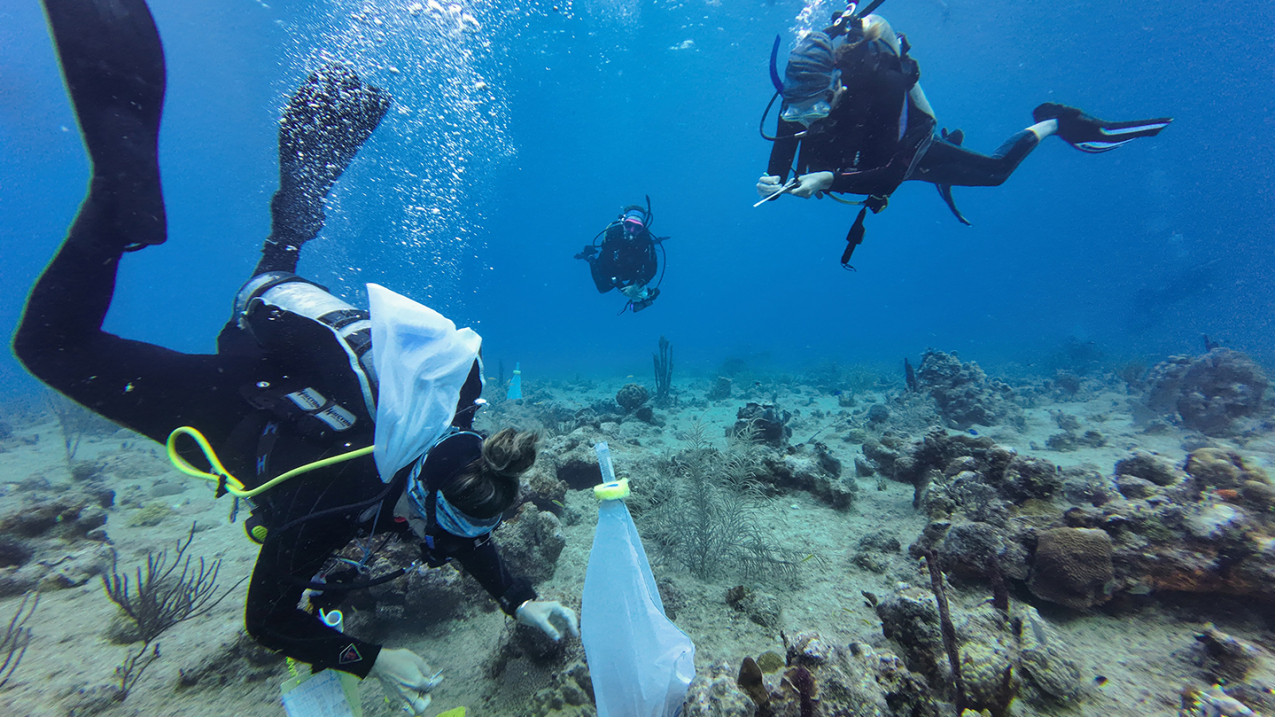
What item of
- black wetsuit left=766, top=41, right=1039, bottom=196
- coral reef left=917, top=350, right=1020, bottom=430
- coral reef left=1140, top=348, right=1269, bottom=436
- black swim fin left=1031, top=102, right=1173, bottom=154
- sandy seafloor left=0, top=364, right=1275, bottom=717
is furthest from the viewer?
coral reef left=917, top=350, right=1020, bottom=430

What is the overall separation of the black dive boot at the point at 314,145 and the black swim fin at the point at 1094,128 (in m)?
9.45

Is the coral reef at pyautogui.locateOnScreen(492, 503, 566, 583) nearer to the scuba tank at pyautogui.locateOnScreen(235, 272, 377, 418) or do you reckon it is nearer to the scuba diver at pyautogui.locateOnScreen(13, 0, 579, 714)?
the scuba diver at pyautogui.locateOnScreen(13, 0, 579, 714)

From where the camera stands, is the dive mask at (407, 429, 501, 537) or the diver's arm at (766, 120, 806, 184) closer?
the dive mask at (407, 429, 501, 537)

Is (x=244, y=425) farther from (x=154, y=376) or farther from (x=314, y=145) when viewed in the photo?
(x=314, y=145)

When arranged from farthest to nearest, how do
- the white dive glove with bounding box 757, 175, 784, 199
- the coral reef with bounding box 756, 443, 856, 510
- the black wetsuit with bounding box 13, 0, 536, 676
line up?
the coral reef with bounding box 756, 443, 856, 510
the white dive glove with bounding box 757, 175, 784, 199
the black wetsuit with bounding box 13, 0, 536, 676

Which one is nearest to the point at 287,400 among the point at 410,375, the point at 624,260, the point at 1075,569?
the point at 410,375

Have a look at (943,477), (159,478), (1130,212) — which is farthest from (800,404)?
(1130,212)

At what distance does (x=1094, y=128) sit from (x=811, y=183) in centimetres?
570

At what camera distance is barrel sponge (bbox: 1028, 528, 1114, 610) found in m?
2.56

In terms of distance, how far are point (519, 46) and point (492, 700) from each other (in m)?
43.4

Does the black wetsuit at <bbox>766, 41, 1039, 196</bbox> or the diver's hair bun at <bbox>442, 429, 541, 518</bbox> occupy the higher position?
the black wetsuit at <bbox>766, 41, 1039, 196</bbox>

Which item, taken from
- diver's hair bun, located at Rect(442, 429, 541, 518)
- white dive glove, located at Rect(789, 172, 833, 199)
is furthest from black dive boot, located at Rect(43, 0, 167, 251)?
white dive glove, located at Rect(789, 172, 833, 199)

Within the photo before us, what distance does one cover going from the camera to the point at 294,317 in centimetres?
239

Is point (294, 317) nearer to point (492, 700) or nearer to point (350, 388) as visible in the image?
point (350, 388)
